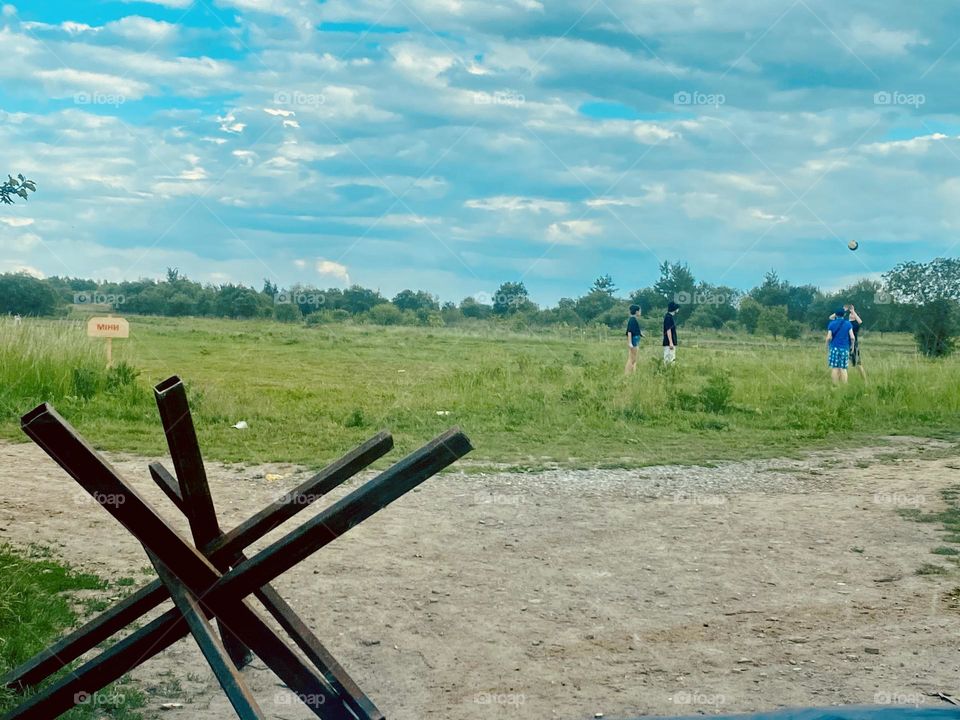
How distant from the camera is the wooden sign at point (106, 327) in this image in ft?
53.2

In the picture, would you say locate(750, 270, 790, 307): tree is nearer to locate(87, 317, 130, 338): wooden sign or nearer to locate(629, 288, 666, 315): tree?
locate(629, 288, 666, 315): tree

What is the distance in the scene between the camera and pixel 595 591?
22.6 ft

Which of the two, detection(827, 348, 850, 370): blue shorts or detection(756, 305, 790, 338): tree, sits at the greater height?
detection(756, 305, 790, 338): tree

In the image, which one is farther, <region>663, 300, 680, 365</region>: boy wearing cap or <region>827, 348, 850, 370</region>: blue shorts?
<region>663, 300, 680, 365</region>: boy wearing cap

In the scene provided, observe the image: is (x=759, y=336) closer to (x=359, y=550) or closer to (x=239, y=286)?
(x=239, y=286)

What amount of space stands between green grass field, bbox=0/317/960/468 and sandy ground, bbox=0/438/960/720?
5.34 ft

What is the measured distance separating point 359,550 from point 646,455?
17.2ft

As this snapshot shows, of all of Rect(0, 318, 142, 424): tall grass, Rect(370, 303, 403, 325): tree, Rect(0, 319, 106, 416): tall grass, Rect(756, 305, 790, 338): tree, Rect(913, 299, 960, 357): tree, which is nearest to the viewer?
Rect(0, 318, 142, 424): tall grass

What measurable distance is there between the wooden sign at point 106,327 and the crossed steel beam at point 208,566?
1281 cm

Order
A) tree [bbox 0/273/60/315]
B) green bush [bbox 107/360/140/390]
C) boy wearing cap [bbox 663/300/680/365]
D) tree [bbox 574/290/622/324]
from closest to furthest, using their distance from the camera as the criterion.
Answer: green bush [bbox 107/360/140/390]
boy wearing cap [bbox 663/300/680/365]
tree [bbox 0/273/60/315]
tree [bbox 574/290/622/324]

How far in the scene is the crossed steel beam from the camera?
3336 mm

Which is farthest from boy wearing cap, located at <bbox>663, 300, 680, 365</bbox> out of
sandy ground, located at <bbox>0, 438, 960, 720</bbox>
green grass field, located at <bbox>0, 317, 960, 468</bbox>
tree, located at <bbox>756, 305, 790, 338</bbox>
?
tree, located at <bbox>756, 305, 790, 338</bbox>

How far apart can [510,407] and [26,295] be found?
30903 millimetres

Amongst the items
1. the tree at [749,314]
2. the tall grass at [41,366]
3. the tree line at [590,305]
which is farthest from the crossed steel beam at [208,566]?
the tree at [749,314]
